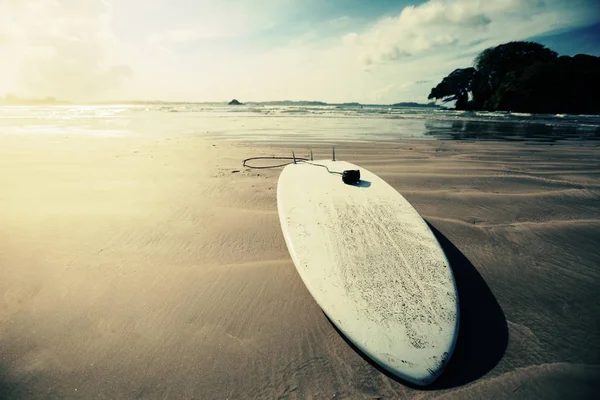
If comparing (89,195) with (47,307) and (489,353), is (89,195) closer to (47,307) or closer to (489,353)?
(47,307)

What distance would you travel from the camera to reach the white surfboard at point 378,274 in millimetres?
1117

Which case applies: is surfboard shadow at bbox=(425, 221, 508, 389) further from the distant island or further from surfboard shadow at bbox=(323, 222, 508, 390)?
the distant island

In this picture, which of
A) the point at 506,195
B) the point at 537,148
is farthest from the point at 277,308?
the point at 537,148

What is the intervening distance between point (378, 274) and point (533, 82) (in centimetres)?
2798

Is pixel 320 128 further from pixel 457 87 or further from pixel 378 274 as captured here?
pixel 457 87

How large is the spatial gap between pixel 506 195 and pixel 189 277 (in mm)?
3386

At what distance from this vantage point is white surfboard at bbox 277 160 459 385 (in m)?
1.12

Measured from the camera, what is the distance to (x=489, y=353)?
4.02ft

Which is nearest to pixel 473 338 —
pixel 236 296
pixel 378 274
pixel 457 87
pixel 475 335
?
pixel 475 335

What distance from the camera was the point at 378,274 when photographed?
145 cm

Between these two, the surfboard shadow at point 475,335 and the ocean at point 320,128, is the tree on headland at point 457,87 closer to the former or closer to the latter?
the ocean at point 320,128

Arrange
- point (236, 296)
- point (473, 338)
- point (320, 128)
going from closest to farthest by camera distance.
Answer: point (473, 338)
point (236, 296)
point (320, 128)

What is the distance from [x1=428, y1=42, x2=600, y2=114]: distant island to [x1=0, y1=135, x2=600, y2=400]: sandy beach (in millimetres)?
23646

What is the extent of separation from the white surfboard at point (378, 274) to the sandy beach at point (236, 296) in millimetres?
138
